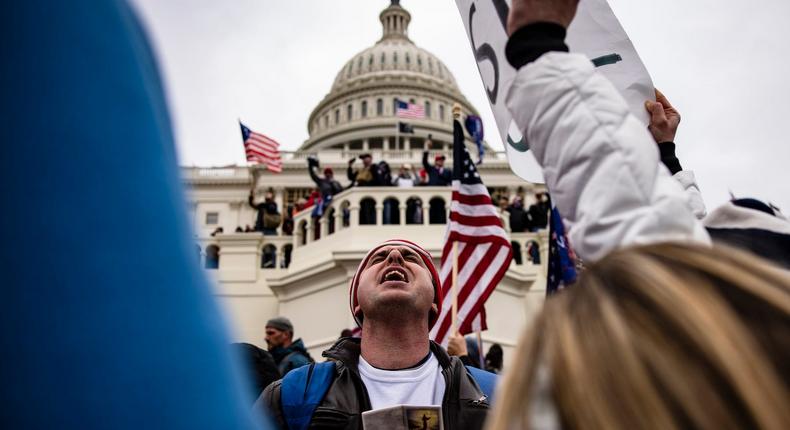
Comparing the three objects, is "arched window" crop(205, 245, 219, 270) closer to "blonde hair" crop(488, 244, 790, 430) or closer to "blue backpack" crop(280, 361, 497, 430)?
"blue backpack" crop(280, 361, 497, 430)

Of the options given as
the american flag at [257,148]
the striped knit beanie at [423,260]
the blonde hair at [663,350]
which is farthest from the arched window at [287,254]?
the blonde hair at [663,350]

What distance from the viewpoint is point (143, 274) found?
537 millimetres

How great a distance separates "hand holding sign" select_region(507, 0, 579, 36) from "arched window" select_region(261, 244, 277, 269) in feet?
54.6

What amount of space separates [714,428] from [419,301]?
6.08ft

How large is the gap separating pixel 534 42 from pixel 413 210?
14.5 meters

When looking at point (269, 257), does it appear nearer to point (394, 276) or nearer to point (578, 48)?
point (394, 276)

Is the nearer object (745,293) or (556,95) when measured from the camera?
(745,293)

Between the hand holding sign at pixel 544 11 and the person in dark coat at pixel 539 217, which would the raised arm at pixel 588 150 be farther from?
the person in dark coat at pixel 539 217

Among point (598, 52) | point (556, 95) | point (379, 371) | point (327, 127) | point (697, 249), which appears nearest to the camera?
point (697, 249)

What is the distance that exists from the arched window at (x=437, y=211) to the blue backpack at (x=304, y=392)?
44.2ft

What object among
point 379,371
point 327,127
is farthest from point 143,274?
point 327,127

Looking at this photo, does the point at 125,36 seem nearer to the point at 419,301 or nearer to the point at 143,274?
the point at 143,274

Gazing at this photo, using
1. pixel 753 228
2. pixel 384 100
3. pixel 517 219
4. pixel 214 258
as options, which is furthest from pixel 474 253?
pixel 384 100

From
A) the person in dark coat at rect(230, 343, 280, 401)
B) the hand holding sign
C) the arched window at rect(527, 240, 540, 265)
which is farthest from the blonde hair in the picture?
the arched window at rect(527, 240, 540, 265)
